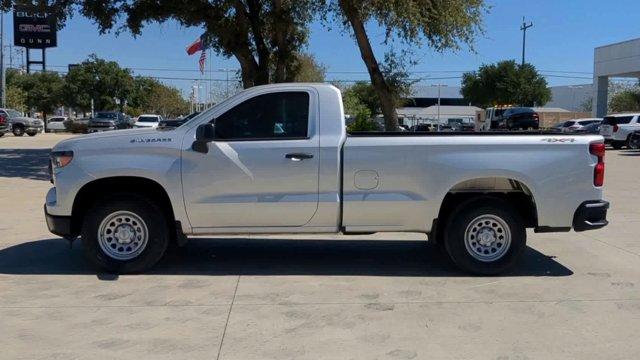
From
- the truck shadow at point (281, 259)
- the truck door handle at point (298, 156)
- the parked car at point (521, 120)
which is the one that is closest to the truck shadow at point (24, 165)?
the truck shadow at point (281, 259)

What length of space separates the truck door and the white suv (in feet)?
97.8

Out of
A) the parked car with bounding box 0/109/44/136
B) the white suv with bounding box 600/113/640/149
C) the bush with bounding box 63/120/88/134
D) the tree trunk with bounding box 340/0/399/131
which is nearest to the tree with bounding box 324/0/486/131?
→ the tree trunk with bounding box 340/0/399/131

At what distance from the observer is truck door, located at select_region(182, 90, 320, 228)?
21.8 ft

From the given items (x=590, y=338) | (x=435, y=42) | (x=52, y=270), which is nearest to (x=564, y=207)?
(x=590, y=338)

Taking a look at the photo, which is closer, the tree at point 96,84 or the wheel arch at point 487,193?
the wheel arch at point 487,193

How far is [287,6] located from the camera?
20.9m

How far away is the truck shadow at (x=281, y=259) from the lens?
23.6ft

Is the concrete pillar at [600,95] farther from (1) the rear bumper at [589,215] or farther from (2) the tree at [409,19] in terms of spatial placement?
(1) the rear bumper at [589,215]

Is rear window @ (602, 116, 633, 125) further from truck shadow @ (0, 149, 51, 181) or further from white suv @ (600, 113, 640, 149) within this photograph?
truck shadow @ (0, 149, 51, 181)

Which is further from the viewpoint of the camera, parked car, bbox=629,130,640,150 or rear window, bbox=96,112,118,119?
rear window, bbox=96,112,118,119

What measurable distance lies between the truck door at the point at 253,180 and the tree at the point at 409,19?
1183cm

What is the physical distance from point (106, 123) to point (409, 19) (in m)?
30.5

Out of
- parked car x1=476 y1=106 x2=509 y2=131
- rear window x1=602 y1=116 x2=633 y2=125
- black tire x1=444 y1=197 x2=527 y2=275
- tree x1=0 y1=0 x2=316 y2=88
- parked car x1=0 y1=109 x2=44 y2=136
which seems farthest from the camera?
parked car x1=476 y1=106 x2=509 y2=131

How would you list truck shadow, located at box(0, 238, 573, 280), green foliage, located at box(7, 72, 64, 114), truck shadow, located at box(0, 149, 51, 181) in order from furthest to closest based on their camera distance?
green foliage, located at box(7, 72, 64, 114), truck shadow, located at box(0, 149, 51, 181), truck shadow, located at box(0, 238, 573, 280)
